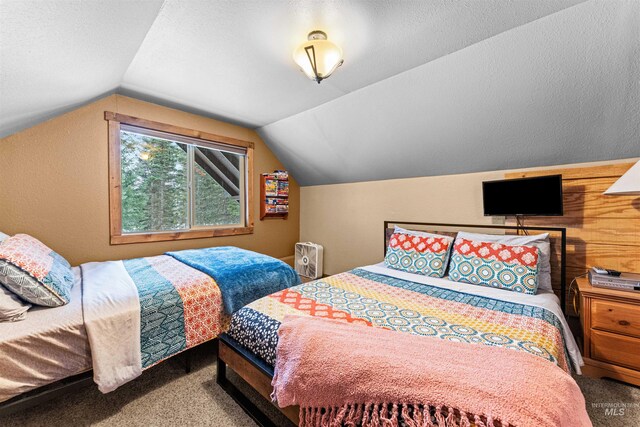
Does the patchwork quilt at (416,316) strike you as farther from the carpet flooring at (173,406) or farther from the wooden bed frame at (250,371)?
the carpet flooring at (173,406)

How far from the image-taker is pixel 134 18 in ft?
4.91

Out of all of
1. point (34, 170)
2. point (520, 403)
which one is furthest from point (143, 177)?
point (520, 403)

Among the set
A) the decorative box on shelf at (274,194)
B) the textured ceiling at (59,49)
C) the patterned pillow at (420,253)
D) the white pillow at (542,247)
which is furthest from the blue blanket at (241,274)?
the white pillow at (542,247)

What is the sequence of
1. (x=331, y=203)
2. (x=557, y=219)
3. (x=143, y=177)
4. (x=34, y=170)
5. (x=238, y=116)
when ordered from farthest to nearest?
(x=331, y=203) → (x=238, y=116) → (x=143, y=177) → (x=557, y=219) → (x=34, y=170)

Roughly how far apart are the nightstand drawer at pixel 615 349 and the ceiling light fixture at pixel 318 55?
2.63 m

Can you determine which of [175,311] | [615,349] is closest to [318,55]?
[175,311]

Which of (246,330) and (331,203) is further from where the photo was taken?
(331,203)

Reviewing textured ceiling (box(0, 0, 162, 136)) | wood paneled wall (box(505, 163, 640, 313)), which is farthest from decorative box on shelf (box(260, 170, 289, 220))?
wood paneled wall (box(505, 163, 640, 313))

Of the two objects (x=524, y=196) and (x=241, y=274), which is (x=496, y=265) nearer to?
(x=524, y=196)

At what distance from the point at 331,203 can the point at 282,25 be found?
2.76 metres

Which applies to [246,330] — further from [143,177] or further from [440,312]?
[143,177]

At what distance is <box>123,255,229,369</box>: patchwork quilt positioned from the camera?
5.61 feet

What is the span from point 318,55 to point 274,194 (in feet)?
8.33

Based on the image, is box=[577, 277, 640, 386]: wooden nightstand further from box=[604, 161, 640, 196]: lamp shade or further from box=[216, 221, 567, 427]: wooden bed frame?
box=[604, 161, 640, 196]: lamp shade
